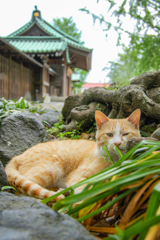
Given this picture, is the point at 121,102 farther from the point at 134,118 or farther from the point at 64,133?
the point at 64,133

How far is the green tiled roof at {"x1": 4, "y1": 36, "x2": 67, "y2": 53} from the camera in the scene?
1045 centimetres

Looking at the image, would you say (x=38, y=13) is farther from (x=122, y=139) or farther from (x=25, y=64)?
(x=122, y=139)

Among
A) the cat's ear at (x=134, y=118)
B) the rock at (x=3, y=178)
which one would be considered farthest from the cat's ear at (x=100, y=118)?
the rock at (x=3, y=178)

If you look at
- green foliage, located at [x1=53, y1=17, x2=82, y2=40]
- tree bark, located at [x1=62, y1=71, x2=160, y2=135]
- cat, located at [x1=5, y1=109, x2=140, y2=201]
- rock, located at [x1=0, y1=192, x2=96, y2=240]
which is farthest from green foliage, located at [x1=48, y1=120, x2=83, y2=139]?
green foliage, located at [x1=53, y1=17, x2=82, y2=40]

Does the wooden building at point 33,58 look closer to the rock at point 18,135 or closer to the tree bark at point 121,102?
the tree bark at point 121,102

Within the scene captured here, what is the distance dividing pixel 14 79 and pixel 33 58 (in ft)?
9.39

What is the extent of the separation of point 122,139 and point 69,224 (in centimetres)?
160

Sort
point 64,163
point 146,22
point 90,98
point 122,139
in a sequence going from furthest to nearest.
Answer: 1. point 146,22
2. point 90,98
3. point 64,163
4. point 122,139

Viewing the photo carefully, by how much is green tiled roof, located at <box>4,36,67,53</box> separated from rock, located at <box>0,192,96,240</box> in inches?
397

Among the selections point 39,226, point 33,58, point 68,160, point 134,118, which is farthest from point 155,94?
point 33,58

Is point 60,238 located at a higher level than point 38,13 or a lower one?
lower

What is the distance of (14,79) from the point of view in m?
9.41

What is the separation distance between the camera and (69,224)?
103 centimetres

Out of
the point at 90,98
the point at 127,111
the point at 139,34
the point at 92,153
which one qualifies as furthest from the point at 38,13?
the point at 92,153
